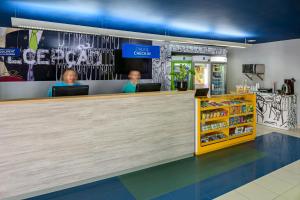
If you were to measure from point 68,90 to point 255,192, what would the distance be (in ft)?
10.1

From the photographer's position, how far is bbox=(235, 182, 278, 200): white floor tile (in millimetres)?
2881

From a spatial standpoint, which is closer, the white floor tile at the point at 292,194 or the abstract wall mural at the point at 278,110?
the white floor tile at the point at 292,194

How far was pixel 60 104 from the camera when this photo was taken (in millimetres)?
3051

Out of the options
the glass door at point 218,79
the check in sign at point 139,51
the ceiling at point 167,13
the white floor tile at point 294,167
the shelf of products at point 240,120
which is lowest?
the white floor tile at point 294,167

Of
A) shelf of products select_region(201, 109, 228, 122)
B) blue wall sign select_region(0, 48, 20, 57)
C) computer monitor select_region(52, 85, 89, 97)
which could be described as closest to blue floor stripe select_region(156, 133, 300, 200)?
shelf of products select_region(201, 109, 228, 122)

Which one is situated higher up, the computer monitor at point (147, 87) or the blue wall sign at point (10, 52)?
the blue wall sign at point (10, 52)

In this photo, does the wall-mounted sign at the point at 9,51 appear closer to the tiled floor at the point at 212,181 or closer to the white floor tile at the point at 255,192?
the tiled floor at the point at 212,181

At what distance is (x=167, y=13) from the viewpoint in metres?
3.82

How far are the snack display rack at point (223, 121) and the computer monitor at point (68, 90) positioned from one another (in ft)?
7.24

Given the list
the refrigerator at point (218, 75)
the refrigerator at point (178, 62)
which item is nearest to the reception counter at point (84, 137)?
the refrigerator at point (178, 62)

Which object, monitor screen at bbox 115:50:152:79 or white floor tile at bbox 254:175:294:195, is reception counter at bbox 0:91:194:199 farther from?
monitor screen at bbox 115:50:152:79

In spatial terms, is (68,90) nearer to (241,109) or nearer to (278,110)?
(241,109)

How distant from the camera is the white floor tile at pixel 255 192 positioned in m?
2.88

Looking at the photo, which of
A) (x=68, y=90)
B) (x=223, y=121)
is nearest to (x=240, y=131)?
(x=223, y=121)
